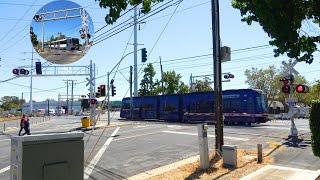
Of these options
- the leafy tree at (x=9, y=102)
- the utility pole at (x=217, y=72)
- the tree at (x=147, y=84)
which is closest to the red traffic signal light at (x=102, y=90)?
the utility pole at (x=217, y=72)

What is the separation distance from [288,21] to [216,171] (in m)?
4.83

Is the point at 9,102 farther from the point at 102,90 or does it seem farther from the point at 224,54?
the point at 224,54

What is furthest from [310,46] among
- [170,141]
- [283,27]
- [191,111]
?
[191,111]

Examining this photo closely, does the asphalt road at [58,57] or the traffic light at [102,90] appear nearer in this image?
the asphalt road at [58,57]

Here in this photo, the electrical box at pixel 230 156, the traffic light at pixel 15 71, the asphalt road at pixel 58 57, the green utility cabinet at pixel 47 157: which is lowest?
the electrical box at pixel 230 156

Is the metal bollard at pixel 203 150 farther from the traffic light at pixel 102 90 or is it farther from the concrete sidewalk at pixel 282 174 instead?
the traffic light at pixel 102 90

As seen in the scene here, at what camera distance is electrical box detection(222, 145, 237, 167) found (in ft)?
32.6

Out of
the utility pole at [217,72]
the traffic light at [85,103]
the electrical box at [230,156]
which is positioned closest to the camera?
the electrical box at [230,156]

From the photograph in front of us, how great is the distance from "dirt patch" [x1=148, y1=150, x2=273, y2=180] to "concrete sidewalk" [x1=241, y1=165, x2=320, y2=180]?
33 centimetres

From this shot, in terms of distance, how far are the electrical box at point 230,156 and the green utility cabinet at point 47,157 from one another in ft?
20.6

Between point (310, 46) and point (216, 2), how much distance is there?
555 cm

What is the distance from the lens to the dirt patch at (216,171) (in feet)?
29.6

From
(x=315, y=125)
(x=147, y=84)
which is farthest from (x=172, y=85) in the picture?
(x=315, y=125)

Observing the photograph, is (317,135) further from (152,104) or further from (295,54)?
(152,104)
